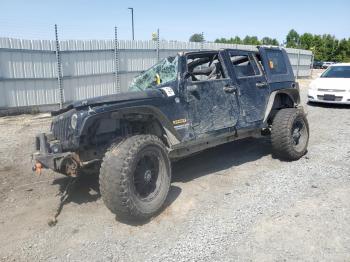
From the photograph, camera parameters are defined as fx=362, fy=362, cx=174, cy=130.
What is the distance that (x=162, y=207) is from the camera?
4.32 m

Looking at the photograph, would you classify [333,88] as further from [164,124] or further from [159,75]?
[164,124]

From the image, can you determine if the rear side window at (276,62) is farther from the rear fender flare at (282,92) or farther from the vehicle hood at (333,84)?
the vehicle hood at (333,84)

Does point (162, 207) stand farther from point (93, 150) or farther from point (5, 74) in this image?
point (5, 74)

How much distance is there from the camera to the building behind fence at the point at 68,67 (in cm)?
1033

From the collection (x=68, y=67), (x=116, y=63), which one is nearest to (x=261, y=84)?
(x=68, y=67)

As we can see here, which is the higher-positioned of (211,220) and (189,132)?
(189,132)

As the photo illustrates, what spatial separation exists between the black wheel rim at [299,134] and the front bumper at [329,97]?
6.00 meters

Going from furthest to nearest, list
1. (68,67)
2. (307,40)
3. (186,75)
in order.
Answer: (307,40)
(68,67)
(186,75)

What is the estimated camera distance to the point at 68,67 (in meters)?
11.4

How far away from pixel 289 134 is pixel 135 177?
2913 millimetres

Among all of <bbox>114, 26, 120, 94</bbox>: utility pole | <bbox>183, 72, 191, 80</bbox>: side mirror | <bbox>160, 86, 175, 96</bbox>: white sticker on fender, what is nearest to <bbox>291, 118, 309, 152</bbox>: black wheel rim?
<bbox>183, 72, 191, 80</bbox>: side mirror

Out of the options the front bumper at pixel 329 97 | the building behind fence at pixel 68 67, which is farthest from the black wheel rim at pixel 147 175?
the front bumper at pixel 329 97

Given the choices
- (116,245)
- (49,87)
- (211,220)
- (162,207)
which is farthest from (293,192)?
(49,87)

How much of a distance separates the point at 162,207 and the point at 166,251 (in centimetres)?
96
